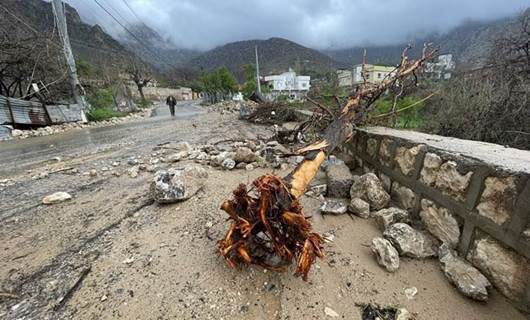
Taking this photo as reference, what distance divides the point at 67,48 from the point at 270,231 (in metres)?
16.3

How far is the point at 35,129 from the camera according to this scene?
1034 cm

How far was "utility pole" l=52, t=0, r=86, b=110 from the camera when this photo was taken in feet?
39.5

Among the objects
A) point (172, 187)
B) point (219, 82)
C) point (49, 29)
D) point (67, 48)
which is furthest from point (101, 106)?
point (219, 82)

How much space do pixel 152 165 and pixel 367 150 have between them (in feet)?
11.2

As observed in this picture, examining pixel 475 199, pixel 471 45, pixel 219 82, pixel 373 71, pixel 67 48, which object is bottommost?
pixel 475 199

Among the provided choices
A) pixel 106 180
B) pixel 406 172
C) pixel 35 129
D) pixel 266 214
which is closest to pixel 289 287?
pixel 266 214

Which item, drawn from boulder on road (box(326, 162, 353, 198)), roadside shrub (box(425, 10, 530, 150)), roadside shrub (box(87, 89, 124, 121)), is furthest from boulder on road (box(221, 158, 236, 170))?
roadside shrub (box(87, 89, 124, 121))

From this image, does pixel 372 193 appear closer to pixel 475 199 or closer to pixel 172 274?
pixel 475 199

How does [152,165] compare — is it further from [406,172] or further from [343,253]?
[406,172]

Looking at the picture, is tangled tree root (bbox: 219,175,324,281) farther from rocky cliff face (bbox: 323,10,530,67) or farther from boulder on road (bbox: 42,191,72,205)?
rocky cliff face (bbox: 323,10,530,67)

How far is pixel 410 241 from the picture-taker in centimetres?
184

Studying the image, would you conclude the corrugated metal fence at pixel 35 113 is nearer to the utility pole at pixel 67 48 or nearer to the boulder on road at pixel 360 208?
the utility pole at pixel 67 48

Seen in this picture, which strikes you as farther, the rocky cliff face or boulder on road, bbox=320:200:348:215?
the rocky cliff face

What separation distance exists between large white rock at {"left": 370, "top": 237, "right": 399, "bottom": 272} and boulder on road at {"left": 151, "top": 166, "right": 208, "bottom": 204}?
1879 millimetres
